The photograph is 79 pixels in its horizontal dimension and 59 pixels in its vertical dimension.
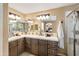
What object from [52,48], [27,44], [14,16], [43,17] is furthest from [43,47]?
[14,16]

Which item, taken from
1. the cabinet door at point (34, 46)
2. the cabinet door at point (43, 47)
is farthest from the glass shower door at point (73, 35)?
the cabinet door at point (34, 46)

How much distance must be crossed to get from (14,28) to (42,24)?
1.13m

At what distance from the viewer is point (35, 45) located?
12.3 ft

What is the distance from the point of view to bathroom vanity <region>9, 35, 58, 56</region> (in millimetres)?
3234

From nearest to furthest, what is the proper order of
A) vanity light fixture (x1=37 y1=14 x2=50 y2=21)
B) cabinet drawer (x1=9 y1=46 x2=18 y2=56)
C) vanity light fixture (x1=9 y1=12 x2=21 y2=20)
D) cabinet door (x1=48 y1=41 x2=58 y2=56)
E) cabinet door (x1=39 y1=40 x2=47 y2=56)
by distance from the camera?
cabinet drawer (x1=9 y1=46 x2=18 y2=56)
cabinet door (x1=48 y1=41 x2=58 y2=56)
cabinet door (x1=39 y1=40 x2=47 y2=56)
vanity light fixture (x1=9 y1=12 x2=21 y2=20)
vanity light fixture (x1=37 y1=14 x2=50 y2=21)

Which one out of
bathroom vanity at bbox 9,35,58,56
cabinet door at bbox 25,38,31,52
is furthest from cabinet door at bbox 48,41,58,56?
cabinet door at bbox 25,38,31,52

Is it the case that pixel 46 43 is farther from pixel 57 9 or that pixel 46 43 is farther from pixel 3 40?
pixel 3 40

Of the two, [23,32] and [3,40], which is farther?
[23,32]

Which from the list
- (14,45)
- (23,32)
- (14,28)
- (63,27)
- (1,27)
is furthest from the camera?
(23,32)

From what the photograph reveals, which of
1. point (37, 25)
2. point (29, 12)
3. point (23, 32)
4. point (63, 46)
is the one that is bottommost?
point (63, 46)

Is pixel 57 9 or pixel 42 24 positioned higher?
pixel 57 9

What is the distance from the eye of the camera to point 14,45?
10.6 feet

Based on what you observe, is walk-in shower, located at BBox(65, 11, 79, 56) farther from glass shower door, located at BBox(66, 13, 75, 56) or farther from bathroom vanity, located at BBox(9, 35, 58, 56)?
bathroom vanity, located at BBox(9, 35, 58, 56)

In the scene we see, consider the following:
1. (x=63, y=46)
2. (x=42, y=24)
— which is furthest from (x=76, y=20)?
(x=42, y=24)
